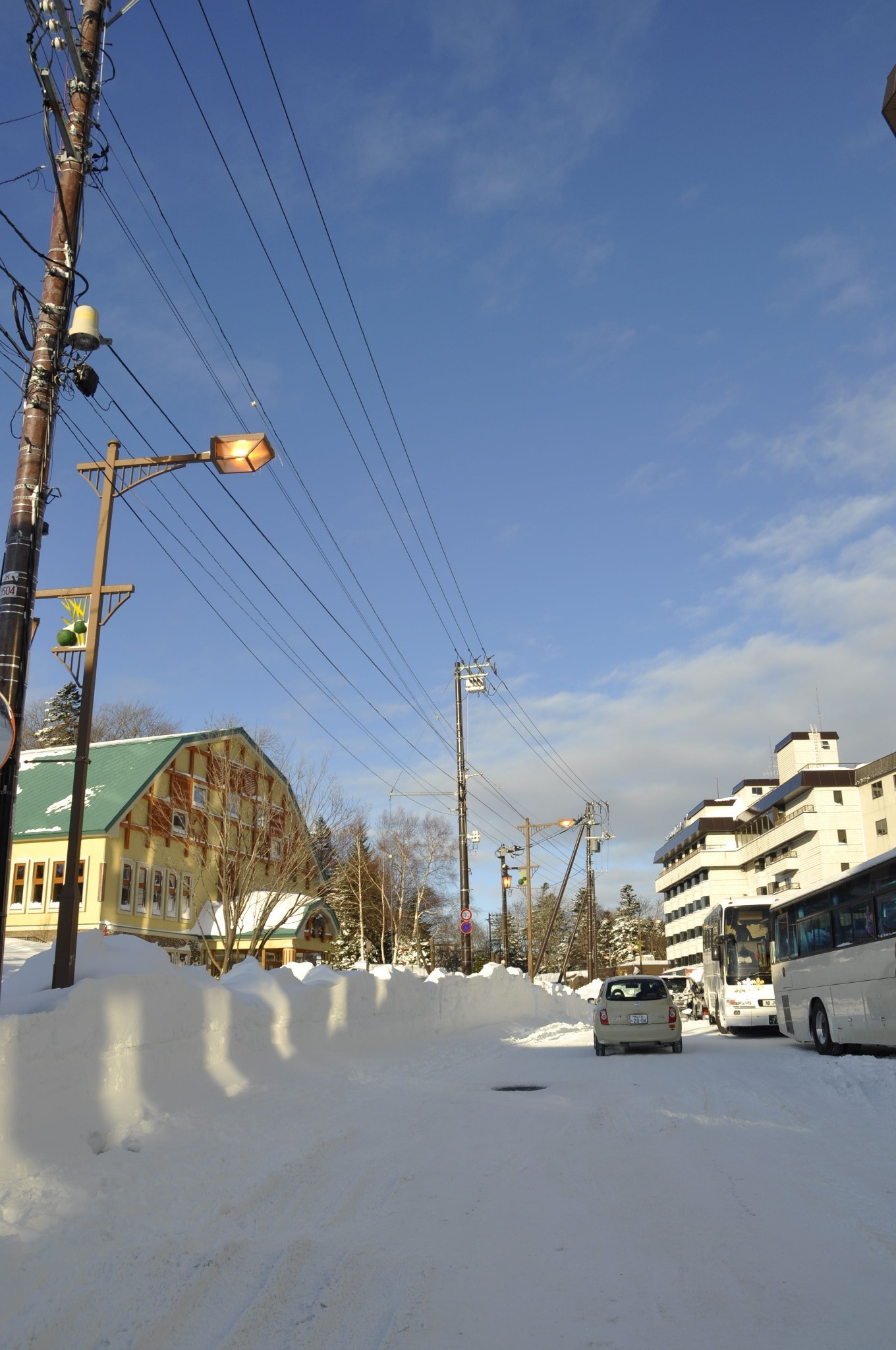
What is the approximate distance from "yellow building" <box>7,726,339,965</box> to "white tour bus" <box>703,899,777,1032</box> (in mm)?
12650

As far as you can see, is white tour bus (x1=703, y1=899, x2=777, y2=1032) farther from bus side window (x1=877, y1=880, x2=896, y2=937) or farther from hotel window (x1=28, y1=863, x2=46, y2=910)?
hotel window (x1=28, y1=863, x2=46, y2=910)

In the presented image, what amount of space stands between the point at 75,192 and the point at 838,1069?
47.3 ft

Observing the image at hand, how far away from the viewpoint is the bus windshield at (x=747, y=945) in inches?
1128

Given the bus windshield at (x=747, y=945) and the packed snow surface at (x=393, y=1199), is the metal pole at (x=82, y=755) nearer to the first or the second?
the packed snow surface at (x=393, y=1199)

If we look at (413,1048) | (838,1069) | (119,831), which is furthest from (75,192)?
(119,831)

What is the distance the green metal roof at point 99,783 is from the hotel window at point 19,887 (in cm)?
120

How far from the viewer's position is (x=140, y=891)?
113 feet

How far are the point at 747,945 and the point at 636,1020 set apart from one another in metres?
10.1

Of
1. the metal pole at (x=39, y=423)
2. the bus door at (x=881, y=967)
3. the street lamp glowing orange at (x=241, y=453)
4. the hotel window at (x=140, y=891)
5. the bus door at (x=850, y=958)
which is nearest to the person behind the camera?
the metal pole at (x=39, y=423)

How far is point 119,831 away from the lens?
3328 cm

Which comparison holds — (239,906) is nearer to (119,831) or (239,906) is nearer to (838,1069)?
(119,831)

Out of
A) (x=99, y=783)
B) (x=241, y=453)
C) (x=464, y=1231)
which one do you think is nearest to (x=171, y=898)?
(x=99, y=783)

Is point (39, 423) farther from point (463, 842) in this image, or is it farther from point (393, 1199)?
point (463, 842)

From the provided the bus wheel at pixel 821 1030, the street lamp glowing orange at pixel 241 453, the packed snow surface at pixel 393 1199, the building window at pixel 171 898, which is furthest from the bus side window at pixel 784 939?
the building window at pixel 171 898
